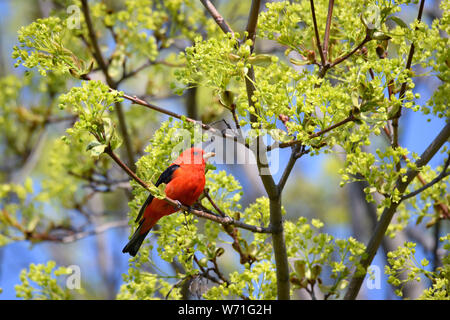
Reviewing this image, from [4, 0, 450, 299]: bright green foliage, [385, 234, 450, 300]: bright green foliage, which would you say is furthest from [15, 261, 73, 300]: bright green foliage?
[385, 234, 450, 300]: bright green foliage

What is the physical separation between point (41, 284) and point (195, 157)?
129 cm

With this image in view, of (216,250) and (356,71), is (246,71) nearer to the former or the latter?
(356,71)

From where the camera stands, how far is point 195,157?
3486 millimetres

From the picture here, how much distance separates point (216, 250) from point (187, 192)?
0.37m

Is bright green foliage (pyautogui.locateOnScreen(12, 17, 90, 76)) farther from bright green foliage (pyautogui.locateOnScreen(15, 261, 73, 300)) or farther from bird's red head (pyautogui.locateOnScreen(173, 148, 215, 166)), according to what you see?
bright green foliage (pyautogui.locateOnScreen(15, 261, 73, 300))

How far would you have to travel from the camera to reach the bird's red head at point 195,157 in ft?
10.8

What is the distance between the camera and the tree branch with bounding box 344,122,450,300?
2932mm

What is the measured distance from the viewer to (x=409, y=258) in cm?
286

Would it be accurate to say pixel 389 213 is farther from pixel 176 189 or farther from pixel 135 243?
pixel 135 243

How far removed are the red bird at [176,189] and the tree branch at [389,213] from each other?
0.99 m

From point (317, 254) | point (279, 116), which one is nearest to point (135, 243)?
point (317, 254)

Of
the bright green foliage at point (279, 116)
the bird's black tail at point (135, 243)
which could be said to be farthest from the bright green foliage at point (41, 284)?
the bird's black tail at point (135, 243)
